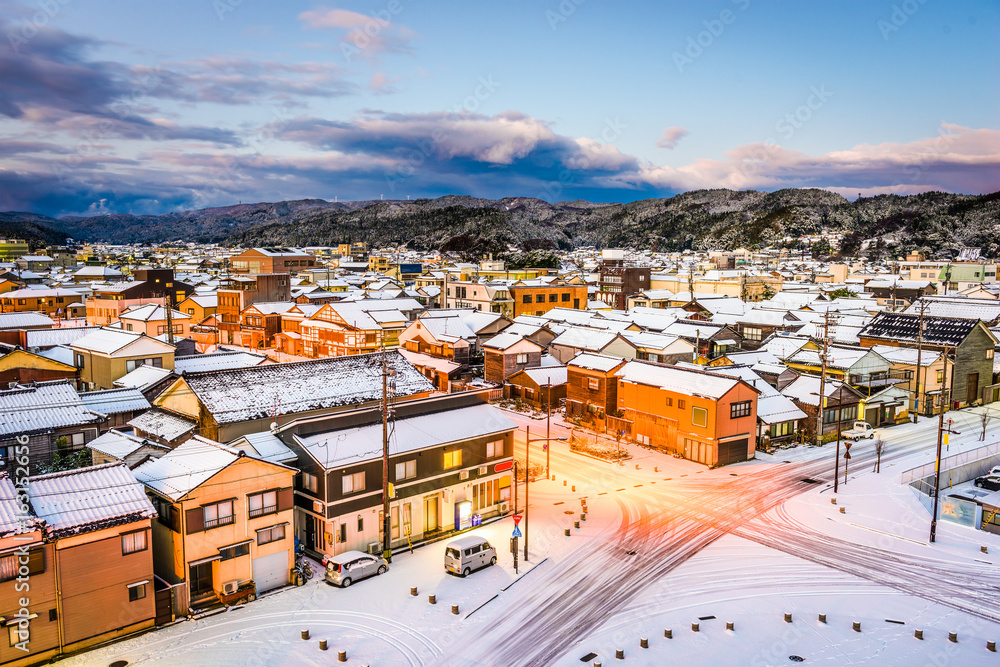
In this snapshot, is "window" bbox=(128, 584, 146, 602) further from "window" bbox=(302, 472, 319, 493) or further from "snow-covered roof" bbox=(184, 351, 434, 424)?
"snow-covered roof" bbox=(184, 351, 434, 424)

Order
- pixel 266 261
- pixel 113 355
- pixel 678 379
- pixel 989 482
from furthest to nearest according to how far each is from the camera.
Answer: pixel 266 261, pixel 113 355, pixel 678 379, pixel 989 482

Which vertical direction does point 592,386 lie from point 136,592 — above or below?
above

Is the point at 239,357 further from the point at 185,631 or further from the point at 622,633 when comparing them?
the point at 622,633

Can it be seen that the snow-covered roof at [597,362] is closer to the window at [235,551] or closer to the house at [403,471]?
the house at [403,471]

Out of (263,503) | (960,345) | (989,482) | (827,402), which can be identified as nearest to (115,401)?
(263,503)

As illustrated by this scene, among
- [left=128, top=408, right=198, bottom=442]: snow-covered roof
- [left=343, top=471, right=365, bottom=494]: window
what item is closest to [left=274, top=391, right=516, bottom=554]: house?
[left=343, top=471, right=365, bottom=494]: window

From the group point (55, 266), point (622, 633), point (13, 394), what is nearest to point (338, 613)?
point (622, 633)

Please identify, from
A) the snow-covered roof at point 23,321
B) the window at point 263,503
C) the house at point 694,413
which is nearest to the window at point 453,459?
the window at point 263,503

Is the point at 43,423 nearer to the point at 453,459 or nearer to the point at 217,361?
the point at 217,361
